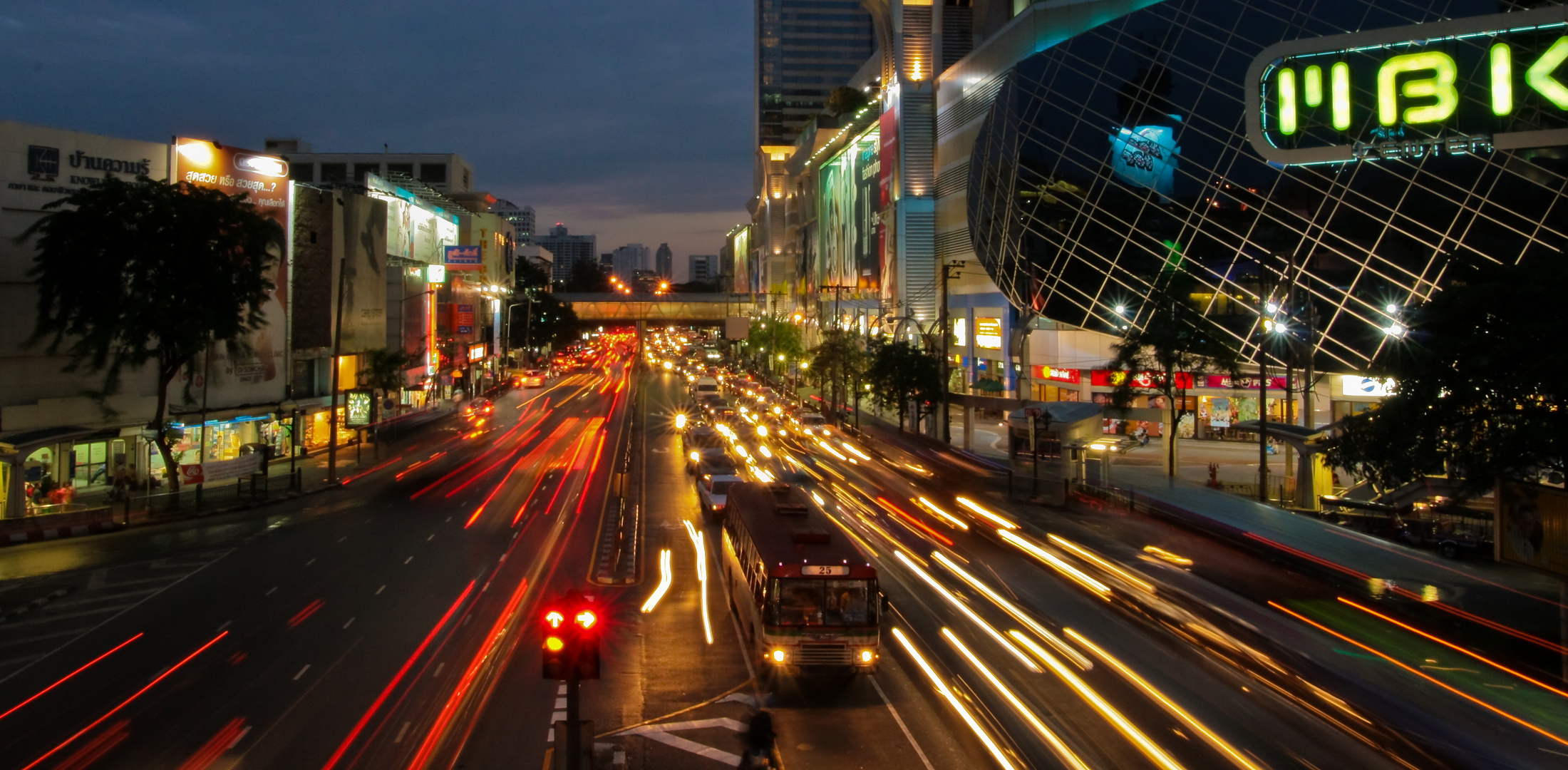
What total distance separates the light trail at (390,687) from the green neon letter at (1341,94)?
47.9ft

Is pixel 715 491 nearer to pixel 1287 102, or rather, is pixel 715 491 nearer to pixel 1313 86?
pixel 1287 102

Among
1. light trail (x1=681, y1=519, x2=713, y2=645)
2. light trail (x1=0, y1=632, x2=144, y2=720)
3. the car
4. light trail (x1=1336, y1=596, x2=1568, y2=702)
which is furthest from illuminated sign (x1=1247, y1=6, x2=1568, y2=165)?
light trail (x1=0, y1=632, x2=144, y2=720)

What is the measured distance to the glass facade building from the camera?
Answer: 41.8 metres

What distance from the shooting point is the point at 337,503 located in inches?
1378

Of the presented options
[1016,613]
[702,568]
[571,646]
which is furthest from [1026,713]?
[702,568]

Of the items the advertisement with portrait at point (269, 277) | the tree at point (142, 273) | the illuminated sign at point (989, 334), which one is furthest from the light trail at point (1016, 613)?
the illuminated sign at point (989, 334)

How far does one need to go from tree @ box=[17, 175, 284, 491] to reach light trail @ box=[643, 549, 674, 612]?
17.8m

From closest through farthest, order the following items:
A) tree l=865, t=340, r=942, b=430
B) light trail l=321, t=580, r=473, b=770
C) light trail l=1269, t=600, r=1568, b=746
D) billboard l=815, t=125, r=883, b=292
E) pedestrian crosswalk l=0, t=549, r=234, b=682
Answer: light trail l=321, t=580, r=473, b=770, light trail l=1269, t=600, r=1568, b=746, pedestrian crosswalk l=0, t=549, r=234, b=682, tree l=865, t=340, r=942, b=430, billboard l=815, t=125, r=883, b=292

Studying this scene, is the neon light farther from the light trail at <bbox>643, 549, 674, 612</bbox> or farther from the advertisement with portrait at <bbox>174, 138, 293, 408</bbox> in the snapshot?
the advertisement with portrait at <bbox>174, 138, 293, 408</bbox>

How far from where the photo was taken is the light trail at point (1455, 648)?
1584cm

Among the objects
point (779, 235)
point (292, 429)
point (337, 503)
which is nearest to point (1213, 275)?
point (337, 503)

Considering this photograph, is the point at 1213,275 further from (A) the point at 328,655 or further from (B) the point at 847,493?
(A) the point at 328,655

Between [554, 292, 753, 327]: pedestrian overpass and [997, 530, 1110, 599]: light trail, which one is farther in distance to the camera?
[554, 292, 753, 327]: pedestrian overpass

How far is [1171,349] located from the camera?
3700 centimetres
